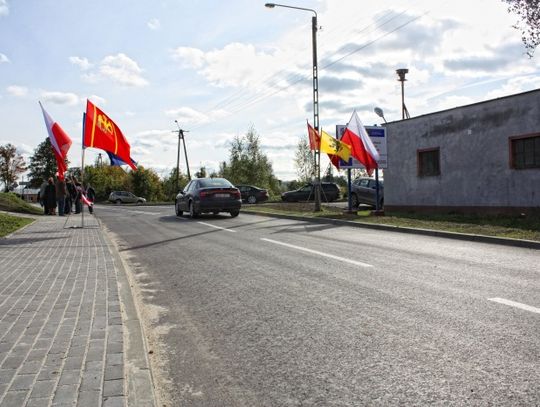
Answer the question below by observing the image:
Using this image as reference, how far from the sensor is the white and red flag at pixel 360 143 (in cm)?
1884

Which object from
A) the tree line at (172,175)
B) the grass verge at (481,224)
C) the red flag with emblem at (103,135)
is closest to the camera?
the grass verge at (481,224)

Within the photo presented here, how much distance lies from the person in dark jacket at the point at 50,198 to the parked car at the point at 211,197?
7.20m

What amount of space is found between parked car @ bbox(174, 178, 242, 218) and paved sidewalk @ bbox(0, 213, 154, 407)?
11314 millimetres

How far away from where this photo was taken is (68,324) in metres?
4.54

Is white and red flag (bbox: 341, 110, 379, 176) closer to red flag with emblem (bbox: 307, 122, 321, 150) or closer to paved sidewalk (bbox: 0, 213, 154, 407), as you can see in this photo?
red flag with emblem (bbox: 307, 122, 321, 150)

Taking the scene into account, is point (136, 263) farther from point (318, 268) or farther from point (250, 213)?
point (250, 213)

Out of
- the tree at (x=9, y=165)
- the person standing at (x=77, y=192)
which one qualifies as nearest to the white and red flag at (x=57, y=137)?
the person standing at (x=77, y=192)

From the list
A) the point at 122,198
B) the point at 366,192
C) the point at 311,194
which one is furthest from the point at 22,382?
the point at 122,198

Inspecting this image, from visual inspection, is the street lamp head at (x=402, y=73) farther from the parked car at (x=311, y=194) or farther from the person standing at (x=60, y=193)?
the person standing at (x=60, y=193)

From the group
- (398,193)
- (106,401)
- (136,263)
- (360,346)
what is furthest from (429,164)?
(106,401)

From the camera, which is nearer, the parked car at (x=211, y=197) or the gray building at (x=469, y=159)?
the gray building at (x=469, y=159)

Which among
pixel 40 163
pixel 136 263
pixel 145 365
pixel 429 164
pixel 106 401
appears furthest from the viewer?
pixel 40 163

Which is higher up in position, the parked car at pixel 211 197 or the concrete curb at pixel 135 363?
the parked car at pixel 211 197

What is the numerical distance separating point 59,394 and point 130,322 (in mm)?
1737
